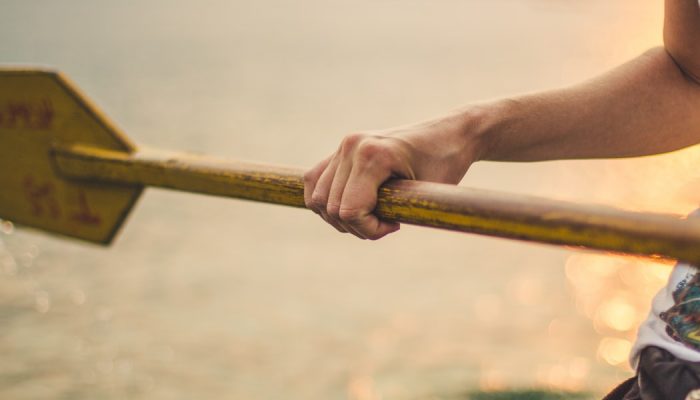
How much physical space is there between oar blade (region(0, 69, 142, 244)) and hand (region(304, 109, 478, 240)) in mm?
1255

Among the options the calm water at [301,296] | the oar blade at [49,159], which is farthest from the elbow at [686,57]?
the oar blade at [49,159]

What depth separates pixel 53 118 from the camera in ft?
8.70

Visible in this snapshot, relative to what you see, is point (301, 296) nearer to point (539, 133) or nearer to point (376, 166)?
point (539, 133)

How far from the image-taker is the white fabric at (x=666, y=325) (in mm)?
1200

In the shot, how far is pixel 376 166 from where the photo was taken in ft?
4.27

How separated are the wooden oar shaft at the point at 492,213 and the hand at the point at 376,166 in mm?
41

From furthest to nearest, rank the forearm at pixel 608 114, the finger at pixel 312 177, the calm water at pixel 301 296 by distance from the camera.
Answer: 1. the calm water at pixel 301 296
2. the forearm at pixel 608 114
3. the finger at pixel 312 177

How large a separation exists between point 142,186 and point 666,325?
5.54 ft

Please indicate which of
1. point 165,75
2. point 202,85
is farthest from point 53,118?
point 165,75

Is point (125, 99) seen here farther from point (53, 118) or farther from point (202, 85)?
point (53, 118)

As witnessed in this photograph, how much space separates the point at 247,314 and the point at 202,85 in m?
20.7

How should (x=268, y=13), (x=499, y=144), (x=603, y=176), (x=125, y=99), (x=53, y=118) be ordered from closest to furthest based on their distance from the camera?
1. (x=499, y=144)
2. (x=53, y=118)
3. (x=603, y=176)
4. (x=125, y=99)
5. (x=268, y=13)

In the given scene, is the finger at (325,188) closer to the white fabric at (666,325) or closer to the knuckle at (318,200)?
the knuckle at (318,200)

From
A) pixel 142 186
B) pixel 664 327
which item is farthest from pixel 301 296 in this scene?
pixel 664 327
